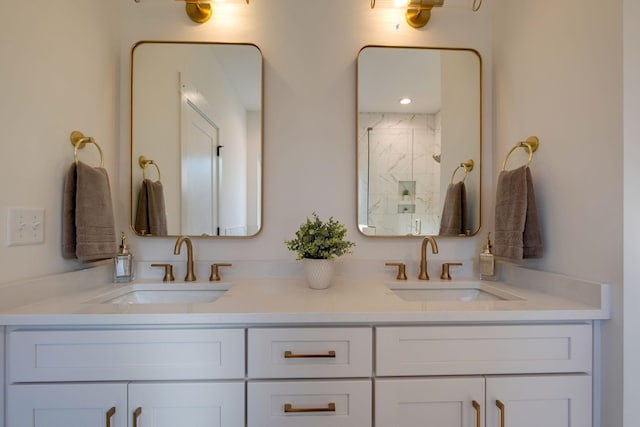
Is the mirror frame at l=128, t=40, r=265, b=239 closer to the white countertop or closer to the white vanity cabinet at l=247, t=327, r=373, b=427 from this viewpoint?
the white countertop

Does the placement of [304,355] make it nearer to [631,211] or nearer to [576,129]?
[631,211]

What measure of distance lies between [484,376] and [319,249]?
0.70 metres

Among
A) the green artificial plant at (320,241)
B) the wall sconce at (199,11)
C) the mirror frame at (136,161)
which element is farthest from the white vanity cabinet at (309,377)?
the wall sconce at (199,11)

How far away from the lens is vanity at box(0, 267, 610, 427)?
920mm

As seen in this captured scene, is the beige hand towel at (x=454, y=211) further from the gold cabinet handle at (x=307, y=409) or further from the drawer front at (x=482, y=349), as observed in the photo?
the gold cabinet handle at (x=307, y=409)

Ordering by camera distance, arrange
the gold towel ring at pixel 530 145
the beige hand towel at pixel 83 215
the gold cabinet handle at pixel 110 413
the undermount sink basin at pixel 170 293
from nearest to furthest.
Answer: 1. the gold cabinet handle at pixel 110 413
2. the beige hand towel at pixel 83 215
3. the gold towel ring at pixel 530 145
4. the undermount sink basin at pixel 170 293

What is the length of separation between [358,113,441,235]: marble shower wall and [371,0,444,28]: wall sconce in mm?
444

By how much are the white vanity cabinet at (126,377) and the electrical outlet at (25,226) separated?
11.2 inches

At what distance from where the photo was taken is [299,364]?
3.14ft

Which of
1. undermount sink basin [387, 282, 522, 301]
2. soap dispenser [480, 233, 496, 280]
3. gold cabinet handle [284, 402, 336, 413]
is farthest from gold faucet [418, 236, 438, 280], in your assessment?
gold cabinet handle [284, 402, 336, 413]

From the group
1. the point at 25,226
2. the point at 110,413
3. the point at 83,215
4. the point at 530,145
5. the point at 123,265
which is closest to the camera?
the point at 110,413

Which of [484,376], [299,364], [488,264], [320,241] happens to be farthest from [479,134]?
[299,364]

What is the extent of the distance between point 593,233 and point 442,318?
56 cm

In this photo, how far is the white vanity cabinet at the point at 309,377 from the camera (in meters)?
0.95
